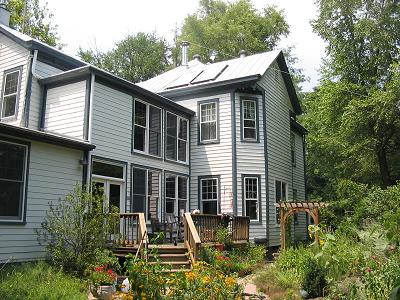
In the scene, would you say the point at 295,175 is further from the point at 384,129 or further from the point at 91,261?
the point at 91,261

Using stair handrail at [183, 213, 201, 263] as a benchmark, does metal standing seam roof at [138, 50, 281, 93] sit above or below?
above

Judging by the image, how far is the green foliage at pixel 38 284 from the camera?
294 inches

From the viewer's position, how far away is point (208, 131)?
709 inches

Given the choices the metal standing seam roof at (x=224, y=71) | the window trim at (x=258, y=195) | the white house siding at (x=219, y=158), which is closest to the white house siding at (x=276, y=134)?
the metal standing seam roof at (x=224, y=71)

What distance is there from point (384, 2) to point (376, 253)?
17852mm

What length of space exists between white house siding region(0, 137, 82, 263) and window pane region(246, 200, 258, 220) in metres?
7.37

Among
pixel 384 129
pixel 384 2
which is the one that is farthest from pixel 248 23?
pixel 384 129

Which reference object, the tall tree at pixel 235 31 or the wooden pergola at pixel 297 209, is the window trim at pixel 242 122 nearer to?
the wooden pergola at pixel 297 209

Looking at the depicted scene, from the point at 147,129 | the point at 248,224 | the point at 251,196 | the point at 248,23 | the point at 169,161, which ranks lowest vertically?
the point at 248,224

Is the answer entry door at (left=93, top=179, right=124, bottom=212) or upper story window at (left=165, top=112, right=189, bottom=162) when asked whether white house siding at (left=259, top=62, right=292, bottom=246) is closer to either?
upper story window at (left=165, top=112, right=189, bottom=162)

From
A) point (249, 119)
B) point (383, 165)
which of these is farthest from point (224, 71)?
point (383, 165)

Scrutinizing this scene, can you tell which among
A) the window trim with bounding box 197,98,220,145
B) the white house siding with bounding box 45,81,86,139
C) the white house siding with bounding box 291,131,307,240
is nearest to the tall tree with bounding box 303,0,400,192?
the white house siding with bounding box 291,131,307,240

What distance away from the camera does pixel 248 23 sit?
37188 mm

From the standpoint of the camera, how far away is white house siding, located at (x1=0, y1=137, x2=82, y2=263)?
10125 mm
